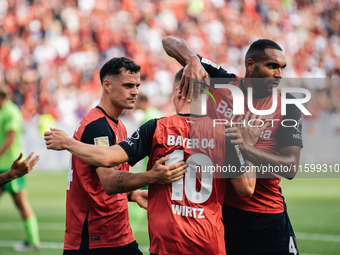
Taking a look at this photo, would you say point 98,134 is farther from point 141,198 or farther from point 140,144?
point 140,144

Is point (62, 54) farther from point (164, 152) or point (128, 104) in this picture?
point (164, 152)

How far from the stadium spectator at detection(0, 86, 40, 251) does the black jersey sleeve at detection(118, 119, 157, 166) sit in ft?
16.9

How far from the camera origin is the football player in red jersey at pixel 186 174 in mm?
3436

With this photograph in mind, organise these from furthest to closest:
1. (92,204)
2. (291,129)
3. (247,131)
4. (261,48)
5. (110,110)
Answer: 1. (110,110)
2. (261,48)
3. (92,204)
4. (291,129)
5. (247,131)

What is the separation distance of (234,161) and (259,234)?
1057 millimetres

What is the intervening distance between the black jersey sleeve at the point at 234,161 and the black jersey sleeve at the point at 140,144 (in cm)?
55

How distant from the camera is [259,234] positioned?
13.9 ft

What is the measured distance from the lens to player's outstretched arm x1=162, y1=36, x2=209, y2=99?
3.63 metres

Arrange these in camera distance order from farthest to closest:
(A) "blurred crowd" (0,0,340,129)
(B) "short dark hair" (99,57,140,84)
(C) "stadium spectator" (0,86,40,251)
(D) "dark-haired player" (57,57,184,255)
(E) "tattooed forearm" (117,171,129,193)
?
1. (A) "blurred crowd" (0,0,340,129)
2. (C) "stadium spectator" (0,86,40,251)
3. (B) "short dark hair" (99,57,140,84)
4. (D) "dark-haired player" (57,57,184,255)
5. (E) "tattooed forearm" (117,171,129,193)

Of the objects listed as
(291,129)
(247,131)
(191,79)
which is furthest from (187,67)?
(291,129)

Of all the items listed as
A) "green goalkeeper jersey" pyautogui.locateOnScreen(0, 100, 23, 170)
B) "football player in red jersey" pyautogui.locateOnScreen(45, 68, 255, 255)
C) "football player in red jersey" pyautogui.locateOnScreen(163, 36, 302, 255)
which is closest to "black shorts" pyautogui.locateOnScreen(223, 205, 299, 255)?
"football player in red jersey" pyautogui.locateOnScreen(163, 36, 302, 255)

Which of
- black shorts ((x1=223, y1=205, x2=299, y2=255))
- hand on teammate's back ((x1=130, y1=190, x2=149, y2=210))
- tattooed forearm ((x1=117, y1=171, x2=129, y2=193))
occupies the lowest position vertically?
black shorts ((x1=223, y1=205, x2=299, y2=255))

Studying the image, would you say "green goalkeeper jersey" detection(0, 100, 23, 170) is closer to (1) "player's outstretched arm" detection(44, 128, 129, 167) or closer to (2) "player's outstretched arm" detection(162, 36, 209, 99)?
(2) "player's outstretched arm" detection(162, 36, 209, 99)

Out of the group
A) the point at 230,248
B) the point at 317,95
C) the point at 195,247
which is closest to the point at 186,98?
the point at 195,247
